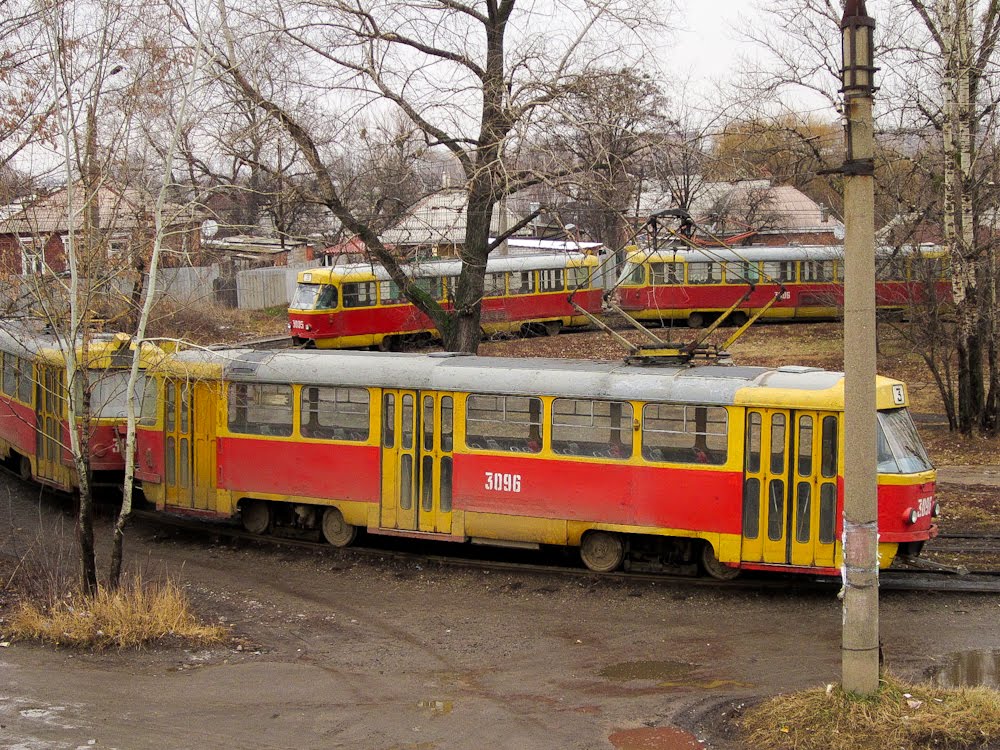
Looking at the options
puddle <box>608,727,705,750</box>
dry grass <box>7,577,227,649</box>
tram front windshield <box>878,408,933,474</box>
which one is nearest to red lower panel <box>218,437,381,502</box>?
dry grass <box>7,577,227,649</box>

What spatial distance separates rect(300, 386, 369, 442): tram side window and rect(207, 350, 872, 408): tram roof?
14cm

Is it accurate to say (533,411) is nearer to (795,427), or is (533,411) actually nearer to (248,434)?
(795,427)

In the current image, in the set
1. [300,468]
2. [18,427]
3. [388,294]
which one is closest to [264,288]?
[388,294]

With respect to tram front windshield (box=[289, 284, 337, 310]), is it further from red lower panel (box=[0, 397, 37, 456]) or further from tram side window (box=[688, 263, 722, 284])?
red lower panel (box=[0, 397, 37, 456])

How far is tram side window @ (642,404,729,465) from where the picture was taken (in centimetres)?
1298

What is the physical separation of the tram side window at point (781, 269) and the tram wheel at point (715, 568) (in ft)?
76.0

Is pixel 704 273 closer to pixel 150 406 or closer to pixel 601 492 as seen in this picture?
pixel 150 406

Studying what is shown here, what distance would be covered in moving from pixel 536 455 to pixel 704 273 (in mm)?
22879

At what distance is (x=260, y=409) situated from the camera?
1577cm

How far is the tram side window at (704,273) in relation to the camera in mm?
35688

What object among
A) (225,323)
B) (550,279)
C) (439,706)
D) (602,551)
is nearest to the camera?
(439,706)

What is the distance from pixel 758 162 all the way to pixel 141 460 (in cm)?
1232

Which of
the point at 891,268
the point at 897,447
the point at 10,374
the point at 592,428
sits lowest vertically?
the point at 897,447

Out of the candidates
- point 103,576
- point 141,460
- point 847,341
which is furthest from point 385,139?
point 847,341
